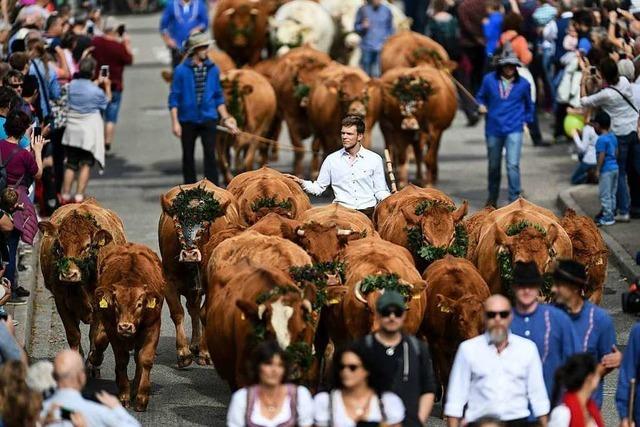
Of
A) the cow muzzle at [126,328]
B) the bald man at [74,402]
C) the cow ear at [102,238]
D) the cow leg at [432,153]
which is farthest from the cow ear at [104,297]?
the cow leg at [432,153]

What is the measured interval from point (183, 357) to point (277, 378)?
6345 mm

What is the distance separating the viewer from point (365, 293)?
49.2 ft

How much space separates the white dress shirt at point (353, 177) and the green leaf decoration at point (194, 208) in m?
0.97

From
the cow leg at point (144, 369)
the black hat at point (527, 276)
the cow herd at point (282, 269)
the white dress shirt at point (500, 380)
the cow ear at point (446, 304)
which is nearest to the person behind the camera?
the white dress shirt at point (500, 380)

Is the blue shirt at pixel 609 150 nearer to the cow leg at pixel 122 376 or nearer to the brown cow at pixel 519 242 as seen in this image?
the brown cow at pixel 519 242

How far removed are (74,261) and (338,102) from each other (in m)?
10.2

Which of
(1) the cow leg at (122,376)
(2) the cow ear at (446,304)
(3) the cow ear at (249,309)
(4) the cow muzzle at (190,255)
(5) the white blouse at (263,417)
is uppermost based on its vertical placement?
(5) the white blouse at (263,417)

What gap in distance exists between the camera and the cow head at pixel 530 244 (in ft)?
54.0

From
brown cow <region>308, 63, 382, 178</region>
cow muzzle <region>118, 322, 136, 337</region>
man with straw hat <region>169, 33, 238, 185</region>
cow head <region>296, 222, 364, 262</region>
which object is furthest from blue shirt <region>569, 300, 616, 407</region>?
brown cow <region>308, 63, 382, 178</region>

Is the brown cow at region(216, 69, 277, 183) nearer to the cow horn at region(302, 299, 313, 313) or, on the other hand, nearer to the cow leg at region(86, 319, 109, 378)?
the cow leg at region(86, 319, 109, 378)

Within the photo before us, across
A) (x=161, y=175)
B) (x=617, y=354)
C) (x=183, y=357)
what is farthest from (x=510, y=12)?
(x=617, y=354)

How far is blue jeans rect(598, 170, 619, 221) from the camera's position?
74.2 feet

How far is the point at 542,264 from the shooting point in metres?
16.4

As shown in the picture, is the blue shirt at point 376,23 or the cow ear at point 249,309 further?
the blue shirt at point 376,23
